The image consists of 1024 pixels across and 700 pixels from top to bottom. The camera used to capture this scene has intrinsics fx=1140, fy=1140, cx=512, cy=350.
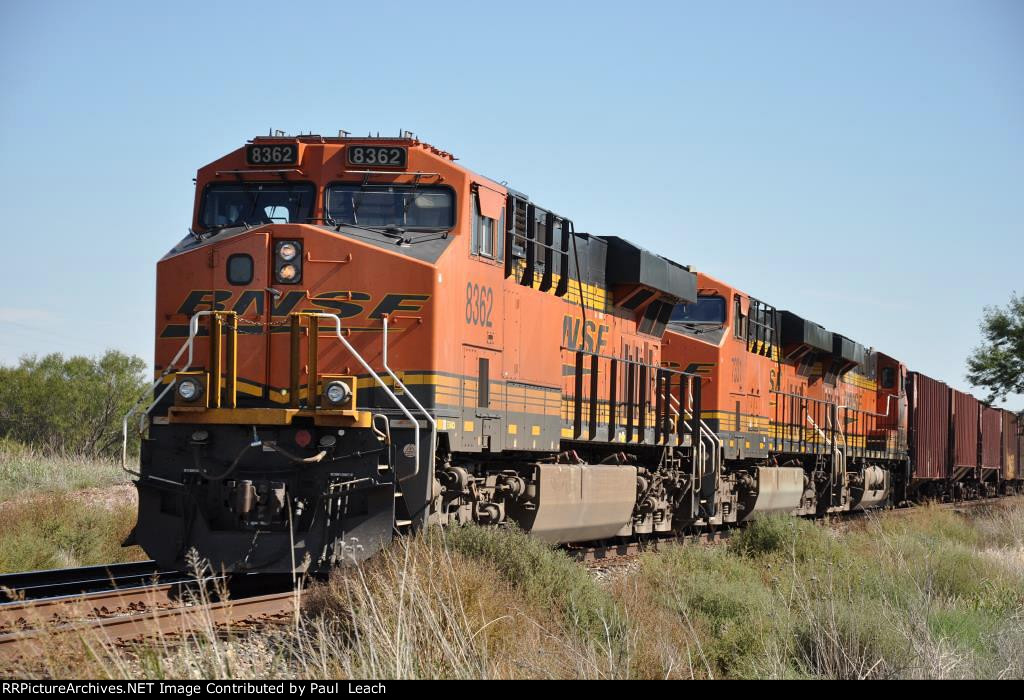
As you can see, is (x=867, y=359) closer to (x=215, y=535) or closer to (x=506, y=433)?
(x=506, y=433)

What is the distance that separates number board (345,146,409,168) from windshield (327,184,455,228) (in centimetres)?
22

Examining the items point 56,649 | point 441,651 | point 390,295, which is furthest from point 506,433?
point 56,649

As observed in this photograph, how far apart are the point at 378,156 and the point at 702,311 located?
9.69m

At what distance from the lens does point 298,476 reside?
32.7 feet

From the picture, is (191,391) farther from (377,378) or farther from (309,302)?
(377,378)

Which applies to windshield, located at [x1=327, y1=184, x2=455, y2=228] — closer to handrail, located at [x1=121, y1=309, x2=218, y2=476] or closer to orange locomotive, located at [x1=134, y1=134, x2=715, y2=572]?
orange locomotive, located at [x1=134, y1=134, x2=715, y2=572]

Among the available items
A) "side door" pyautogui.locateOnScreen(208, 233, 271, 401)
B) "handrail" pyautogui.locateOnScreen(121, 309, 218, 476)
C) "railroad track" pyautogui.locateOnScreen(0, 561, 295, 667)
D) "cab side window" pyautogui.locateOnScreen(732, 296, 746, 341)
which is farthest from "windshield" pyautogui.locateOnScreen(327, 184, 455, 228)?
"cab side window" pyautogui.locateOnScreen(732, 296, 746, 341)

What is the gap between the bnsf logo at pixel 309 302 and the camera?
33.7ft

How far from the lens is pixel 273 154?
1089 cm

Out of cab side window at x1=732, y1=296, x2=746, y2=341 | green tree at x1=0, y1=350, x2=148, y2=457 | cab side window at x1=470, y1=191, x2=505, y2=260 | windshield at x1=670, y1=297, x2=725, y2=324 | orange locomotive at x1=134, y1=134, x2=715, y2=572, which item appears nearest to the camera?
orange locomotive at x1=134, y1=134, x2=715, y2=572

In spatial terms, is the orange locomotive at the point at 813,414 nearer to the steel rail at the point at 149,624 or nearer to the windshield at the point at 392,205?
the windshield at the point at 392,205

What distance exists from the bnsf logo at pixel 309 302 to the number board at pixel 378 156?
4.31ft

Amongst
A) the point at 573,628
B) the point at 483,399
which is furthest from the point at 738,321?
the point at 573,628

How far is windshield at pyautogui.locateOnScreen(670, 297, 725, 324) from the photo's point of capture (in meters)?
19.2
